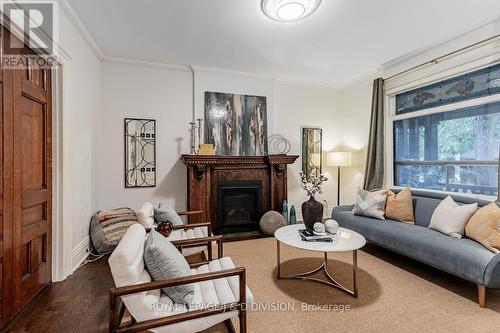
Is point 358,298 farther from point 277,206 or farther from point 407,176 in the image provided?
point 407,176

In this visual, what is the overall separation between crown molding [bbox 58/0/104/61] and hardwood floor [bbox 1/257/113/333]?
8.99 ft

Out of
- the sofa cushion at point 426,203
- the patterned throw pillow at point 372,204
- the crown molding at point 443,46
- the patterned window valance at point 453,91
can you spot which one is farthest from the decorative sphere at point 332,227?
the crown molding at point 443,46

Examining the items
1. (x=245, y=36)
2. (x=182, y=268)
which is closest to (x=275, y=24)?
(x=245, y=36)

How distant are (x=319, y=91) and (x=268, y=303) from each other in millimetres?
4208

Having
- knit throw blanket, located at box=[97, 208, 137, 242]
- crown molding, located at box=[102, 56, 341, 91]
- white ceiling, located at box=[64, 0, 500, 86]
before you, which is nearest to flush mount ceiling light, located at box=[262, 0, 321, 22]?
white ceiling, located at box=[64, 0, 500, 86]

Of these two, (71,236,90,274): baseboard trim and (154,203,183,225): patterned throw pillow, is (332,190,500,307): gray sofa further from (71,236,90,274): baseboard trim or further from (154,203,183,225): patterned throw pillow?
(71,236,90,274): baseboard trim

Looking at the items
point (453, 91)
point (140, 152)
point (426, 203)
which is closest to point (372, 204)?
point (426, 203)

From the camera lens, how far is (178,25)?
2799 millimetres

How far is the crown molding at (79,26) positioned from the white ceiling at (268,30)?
0.15 ft

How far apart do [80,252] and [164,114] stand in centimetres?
225

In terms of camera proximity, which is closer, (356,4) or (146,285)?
(146,285)

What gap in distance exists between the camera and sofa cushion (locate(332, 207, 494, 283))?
2049 millimetres

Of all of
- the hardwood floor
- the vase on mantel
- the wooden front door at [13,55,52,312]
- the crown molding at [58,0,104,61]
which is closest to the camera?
the hardwood floor

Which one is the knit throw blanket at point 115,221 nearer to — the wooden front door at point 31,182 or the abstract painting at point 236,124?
the wooden front door at point 31,182
